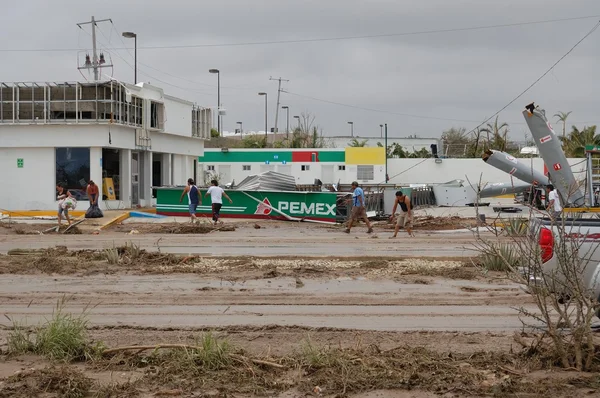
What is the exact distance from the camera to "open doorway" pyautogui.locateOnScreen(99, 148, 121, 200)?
3300cm

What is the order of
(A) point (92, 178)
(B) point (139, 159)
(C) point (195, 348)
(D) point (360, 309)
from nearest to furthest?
(C) point (195, 348) → (D) point (360, 309) → (A) point (92, 178) → (B) point (139, 159)

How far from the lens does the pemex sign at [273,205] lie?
28859 mm

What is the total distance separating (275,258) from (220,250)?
2735 mm

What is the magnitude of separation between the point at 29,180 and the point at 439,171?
30.9m

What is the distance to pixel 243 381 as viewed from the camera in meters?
7.01

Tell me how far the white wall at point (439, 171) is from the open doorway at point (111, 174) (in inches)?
1029

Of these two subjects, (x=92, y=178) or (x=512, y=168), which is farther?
(x=92, y=178)

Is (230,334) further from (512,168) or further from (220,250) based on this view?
(512,168)

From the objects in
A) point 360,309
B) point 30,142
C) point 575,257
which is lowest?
point 360,309

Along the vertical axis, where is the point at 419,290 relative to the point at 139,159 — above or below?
below

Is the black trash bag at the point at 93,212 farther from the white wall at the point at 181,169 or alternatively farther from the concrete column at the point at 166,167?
the white wall at the point at 181,169

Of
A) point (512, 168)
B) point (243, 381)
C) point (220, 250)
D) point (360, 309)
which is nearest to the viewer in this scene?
point (243, 381)

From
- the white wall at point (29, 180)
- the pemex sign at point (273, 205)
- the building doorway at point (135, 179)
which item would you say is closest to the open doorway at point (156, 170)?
the building doorway at point (135, 179)

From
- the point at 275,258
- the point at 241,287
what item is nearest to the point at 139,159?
the point at 275,258
